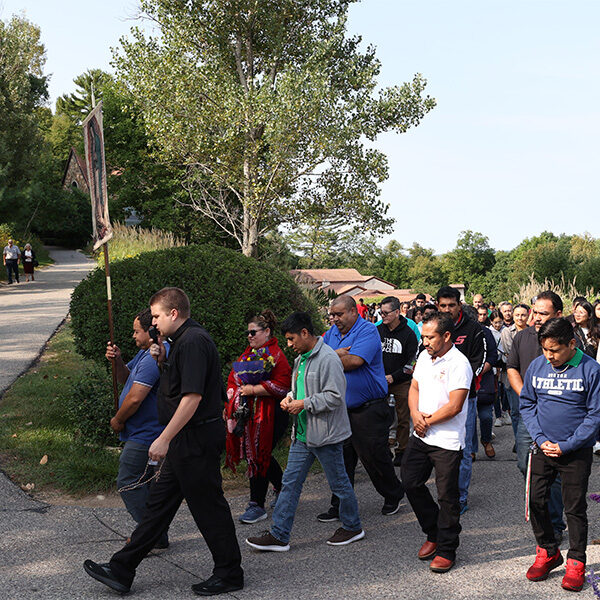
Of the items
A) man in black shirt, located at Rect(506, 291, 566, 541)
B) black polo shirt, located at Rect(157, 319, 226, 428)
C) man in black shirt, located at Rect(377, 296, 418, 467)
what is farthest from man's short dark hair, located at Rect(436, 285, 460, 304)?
black polo shirt, located at Rect(157, 319, 226, 428)

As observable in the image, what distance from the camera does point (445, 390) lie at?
5211mm

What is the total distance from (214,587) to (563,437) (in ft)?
8.19

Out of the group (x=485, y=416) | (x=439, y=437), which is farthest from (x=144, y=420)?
(x=485, y=416)

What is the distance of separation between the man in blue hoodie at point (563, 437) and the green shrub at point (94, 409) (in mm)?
4569

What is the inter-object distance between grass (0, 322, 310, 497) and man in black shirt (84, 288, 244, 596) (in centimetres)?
244

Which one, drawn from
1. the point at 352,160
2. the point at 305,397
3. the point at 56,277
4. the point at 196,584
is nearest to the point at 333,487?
the point at 305,397

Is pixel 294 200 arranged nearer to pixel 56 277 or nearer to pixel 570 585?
pixel 56 277

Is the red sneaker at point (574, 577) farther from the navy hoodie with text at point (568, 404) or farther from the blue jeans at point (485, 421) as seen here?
the blue jeans at point (485, 421)

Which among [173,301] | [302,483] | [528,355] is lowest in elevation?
[302,483]

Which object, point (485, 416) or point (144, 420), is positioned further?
point (485, 416)

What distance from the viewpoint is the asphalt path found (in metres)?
4.64

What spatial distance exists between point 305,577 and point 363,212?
22231 mm

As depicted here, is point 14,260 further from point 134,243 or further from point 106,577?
point 106,577

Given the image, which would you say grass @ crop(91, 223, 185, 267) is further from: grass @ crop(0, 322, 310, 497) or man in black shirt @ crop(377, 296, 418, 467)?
man in black shirt @ crop(377, 296, 418, 467)
